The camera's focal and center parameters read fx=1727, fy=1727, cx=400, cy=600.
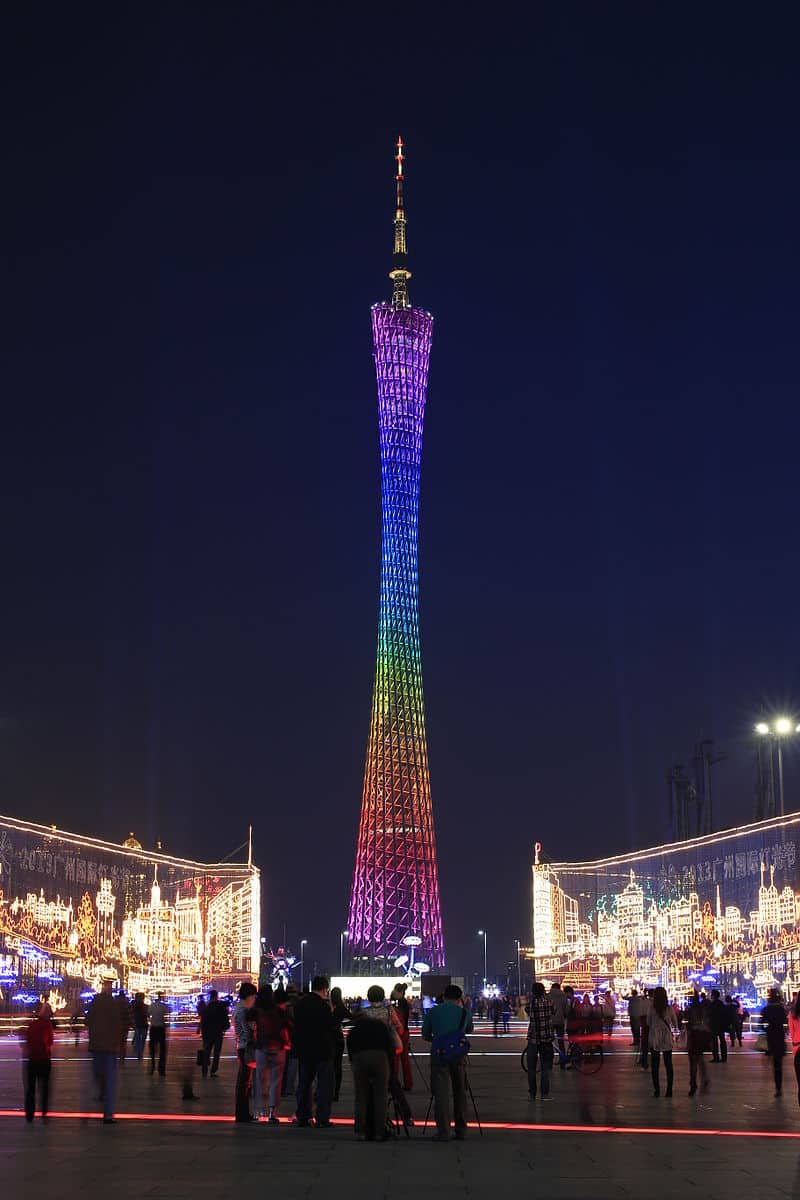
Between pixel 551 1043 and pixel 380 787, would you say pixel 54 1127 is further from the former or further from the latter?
pixel 380 787

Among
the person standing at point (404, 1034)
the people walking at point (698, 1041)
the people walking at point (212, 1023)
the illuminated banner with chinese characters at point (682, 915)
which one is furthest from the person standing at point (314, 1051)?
the illuminated banner with chinese characters at point (682, 915)

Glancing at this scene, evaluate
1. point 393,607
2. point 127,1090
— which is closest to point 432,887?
point 393,607

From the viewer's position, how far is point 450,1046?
62.0 ft

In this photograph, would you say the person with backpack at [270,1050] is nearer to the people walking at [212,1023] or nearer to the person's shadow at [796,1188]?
the person's shadow at [796,1188]

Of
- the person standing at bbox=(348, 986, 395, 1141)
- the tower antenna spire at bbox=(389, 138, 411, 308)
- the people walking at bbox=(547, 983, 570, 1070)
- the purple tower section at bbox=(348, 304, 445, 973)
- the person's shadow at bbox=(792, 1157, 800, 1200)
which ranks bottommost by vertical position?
the person's shadow at bbox=(792, 1157, 800, 1200)

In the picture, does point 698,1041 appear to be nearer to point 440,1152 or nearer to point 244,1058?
point 244,1058

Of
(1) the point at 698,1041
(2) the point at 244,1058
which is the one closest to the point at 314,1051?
(2) the point at 244,1058

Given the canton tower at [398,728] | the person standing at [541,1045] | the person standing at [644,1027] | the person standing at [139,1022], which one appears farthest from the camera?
the canton tower at [398,728]

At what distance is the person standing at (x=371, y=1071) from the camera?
1883 centimetres

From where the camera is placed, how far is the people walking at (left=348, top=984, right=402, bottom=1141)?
61.8 feet

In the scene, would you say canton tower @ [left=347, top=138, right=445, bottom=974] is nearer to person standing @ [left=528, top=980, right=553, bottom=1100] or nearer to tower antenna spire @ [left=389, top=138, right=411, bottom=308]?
tower antenna spire @ [left=389, top=138, right=411, bottom=308]

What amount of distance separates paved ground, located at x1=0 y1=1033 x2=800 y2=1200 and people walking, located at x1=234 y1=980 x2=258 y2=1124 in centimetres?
37

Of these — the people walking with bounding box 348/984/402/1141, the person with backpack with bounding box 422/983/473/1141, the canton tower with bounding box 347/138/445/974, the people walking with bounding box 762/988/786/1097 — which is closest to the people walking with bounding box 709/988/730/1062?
the people walking with bounding box 762/988/786/1097

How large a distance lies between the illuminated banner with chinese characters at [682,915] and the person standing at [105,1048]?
39710 mm
